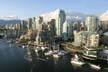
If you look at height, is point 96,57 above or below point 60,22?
below

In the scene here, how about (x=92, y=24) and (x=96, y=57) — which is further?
(x=92, y=24)

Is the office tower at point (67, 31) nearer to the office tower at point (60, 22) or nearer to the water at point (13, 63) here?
the office tower at point (60, 22)

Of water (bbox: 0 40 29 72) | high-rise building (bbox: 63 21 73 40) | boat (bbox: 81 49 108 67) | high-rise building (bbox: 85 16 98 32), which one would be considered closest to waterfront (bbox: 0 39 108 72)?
water (bbox: 0 40 29 72)

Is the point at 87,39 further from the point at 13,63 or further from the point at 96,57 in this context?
the point at 13,63

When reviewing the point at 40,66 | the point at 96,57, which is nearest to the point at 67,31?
the point at 96,57

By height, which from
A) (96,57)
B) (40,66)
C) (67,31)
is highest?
(67,31)

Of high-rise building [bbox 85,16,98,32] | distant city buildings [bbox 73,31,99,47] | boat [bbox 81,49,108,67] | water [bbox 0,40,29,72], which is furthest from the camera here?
high-rise building [bbox 85,16,98,32]

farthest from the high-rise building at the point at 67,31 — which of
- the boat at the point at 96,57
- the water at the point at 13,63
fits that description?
the water at the point at 13,63

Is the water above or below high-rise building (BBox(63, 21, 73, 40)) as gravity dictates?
below

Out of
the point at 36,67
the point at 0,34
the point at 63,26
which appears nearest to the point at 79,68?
the point at 36,67

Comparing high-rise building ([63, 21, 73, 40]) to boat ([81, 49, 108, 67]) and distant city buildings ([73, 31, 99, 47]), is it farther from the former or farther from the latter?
boat ([81, 49, 108, 67])

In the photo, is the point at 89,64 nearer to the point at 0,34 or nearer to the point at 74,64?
the point at 74,64
